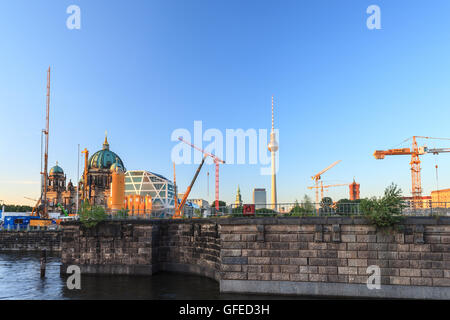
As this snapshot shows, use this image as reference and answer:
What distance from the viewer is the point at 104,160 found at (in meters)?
161

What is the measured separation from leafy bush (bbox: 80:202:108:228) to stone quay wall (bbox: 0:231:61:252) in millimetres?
34959

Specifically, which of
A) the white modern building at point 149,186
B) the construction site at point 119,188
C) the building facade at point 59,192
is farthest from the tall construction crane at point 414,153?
the building facade at point 59,192

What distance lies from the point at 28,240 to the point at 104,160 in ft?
324

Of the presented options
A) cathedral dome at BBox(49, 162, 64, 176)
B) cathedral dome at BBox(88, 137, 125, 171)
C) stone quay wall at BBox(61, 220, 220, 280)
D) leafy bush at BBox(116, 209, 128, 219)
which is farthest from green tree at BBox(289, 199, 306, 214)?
cathedral dome at BBox(49, 162, 64, 176)

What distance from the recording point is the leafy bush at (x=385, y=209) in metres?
22.5

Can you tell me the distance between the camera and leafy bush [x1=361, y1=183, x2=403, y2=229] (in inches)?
888

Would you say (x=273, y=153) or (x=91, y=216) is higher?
(x=273, y=153)

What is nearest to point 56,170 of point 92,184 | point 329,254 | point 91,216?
point 92,184

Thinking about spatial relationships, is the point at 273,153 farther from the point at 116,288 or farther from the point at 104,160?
the point at 116,288

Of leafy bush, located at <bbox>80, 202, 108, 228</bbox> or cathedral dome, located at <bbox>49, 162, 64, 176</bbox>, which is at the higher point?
cathedral dome, located at <bbox>49, 162, 64, 176</bbox>

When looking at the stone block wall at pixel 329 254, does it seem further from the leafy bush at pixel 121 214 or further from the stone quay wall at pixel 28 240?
the stone quay wall at pixel 28 240

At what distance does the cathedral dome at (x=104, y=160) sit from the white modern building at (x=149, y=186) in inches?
1023

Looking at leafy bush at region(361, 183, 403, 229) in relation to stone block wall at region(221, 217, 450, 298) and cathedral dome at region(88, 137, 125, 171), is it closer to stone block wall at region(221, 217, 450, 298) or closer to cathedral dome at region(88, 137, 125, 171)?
stone block wall at region(221, 217, 450, 298)
